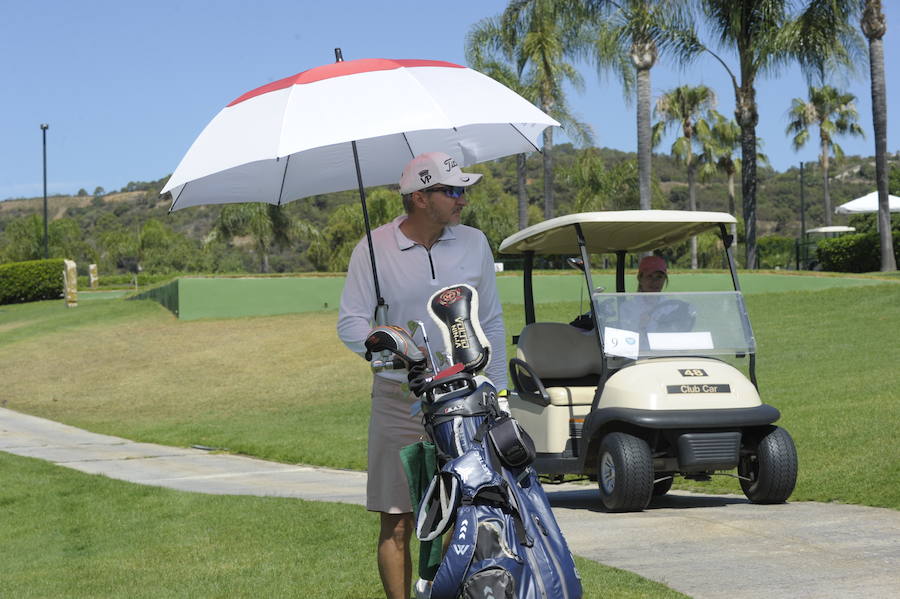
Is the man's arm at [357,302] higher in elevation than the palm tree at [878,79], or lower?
lower

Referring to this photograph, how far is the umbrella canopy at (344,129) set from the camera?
4.62m

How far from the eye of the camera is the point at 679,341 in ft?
26.6

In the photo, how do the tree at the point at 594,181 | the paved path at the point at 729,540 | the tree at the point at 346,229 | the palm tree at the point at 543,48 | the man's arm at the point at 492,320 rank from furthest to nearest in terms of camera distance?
the tree at the point at 346,229 < the tree at the point at 594,181 < the palm tree at the point at 543,48 < the paved path at the point at 729,540 < the man's arm at the point at 492,320

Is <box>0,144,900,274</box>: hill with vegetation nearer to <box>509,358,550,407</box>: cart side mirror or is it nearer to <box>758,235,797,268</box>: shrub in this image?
<box>758,235,797,268</box>: shrub

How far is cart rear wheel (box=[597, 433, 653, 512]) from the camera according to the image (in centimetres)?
746

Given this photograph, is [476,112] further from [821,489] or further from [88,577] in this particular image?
[821,489]

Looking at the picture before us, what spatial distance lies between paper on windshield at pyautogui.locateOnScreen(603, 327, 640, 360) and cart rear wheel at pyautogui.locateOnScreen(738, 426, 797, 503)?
1042 mm

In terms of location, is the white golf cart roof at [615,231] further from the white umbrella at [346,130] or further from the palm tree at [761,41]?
the palm tree at [761,41]

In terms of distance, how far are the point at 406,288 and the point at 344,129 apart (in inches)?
32.3

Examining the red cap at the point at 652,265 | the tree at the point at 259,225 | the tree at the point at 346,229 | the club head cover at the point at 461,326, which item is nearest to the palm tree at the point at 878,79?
the red cap at the point at 652,265

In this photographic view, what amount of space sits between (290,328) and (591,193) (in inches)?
1189

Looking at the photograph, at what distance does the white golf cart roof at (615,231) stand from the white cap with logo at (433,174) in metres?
3.74

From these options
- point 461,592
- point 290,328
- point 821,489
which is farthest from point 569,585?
point 290,328

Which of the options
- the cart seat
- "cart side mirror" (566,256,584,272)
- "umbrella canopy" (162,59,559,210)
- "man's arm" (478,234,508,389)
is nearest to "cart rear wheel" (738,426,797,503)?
the cart seat
